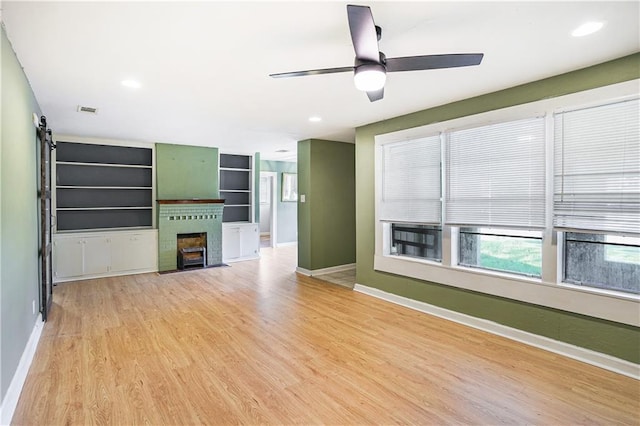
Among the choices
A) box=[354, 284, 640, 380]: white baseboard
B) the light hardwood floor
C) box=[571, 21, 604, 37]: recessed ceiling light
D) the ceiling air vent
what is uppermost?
the ceiling air vent

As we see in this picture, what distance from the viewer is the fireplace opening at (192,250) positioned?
6.61 meters

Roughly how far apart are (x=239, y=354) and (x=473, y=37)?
10.2 ft

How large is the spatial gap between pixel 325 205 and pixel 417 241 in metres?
2.27

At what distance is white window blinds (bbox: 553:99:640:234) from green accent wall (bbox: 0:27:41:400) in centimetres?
421

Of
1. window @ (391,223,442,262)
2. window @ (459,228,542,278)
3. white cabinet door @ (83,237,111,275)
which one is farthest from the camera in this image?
white cabinet door @ (83,237,111,275)

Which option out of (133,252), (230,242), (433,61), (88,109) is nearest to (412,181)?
(433,61)

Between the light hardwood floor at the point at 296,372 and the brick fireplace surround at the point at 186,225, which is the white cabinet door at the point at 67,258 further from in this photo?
the light hardwood floor at the point at 296,372

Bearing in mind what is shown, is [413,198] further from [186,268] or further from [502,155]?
[186,268]

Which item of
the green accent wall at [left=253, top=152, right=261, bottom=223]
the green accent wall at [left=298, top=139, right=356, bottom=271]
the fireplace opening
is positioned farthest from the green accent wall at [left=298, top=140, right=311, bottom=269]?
the fireplace opening

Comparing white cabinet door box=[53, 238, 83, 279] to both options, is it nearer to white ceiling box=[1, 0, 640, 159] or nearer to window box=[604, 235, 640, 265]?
white ceiling box=[1, 0, 640, 159]

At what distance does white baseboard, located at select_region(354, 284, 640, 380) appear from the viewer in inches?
105

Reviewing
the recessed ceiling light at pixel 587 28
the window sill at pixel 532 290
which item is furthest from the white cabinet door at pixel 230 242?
the recessed ceiling light at pixel 587 28

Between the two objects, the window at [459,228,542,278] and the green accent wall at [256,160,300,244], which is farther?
the green accent wall at [256,160,300,244]

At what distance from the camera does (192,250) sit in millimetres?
6715
